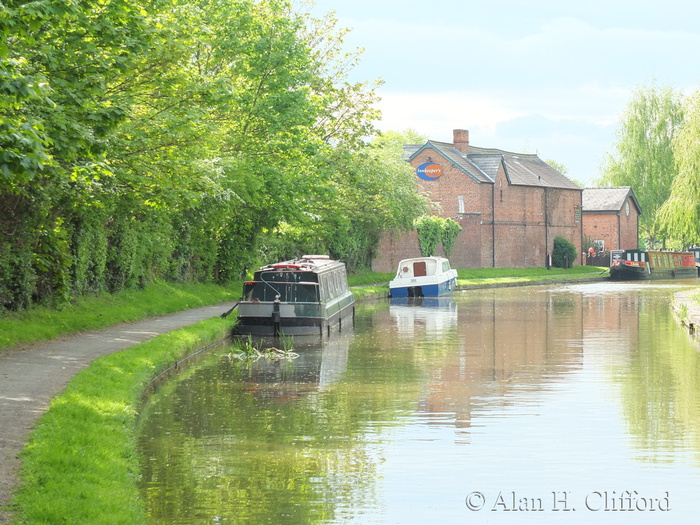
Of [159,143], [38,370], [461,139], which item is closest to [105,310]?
[159,143]

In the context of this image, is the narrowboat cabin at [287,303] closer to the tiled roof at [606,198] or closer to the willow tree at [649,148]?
the willow tree at [649,148]

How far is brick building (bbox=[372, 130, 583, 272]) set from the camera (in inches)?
2450

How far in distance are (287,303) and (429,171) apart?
137 ft

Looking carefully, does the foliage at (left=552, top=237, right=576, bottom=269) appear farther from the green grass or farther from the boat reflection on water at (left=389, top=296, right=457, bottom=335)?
the green grass

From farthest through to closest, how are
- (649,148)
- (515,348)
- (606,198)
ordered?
(606,198), (649,148), (515,348)

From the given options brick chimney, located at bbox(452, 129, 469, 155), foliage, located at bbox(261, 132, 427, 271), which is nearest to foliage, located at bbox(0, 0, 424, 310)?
foliage, located at bbox(261, 132, 427, 271)

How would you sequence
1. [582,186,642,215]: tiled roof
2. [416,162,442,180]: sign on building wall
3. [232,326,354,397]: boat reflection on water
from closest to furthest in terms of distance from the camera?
[232,326,354,397]: boat reflection on water → [416,162,442,180]: sign on building wall → [582,186,642,215]: tiled roof

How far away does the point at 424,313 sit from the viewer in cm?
3206

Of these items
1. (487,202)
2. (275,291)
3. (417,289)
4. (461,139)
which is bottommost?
(417,289)

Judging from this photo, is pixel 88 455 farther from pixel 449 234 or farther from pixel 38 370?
pixel 449 234

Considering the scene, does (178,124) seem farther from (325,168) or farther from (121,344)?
(325,168)

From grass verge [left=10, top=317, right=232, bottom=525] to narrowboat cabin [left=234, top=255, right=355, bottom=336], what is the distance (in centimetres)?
835

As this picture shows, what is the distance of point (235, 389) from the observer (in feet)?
49.3

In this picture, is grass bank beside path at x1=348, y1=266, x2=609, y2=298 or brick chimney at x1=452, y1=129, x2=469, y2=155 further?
brick chimney at x1=452, y1=129, x2=469, y2=155
